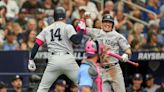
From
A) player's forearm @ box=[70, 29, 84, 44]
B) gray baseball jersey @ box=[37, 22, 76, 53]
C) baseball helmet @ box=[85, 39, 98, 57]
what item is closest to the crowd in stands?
gray baseball jersey @ box=[37, 22, 76, 53]

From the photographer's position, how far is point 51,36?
12.9m

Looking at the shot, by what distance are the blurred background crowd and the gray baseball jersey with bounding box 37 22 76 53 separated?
2.74 meters

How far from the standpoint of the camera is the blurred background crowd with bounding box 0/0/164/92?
53.5 feet

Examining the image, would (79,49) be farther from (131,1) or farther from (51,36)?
(131,1)

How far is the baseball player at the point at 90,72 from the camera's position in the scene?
34.1 ft

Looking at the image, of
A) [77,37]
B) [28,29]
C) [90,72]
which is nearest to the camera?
[90,72]

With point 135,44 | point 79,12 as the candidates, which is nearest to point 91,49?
point 135,44

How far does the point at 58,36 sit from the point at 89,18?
396cm

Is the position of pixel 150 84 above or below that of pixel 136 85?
below

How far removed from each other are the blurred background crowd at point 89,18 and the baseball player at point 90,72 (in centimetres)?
492

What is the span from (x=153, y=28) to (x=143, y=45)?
1429mm

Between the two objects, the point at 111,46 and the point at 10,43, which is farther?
the point at 10,43

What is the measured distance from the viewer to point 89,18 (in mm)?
16781

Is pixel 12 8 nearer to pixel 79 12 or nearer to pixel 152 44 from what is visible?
pixel 79 12
